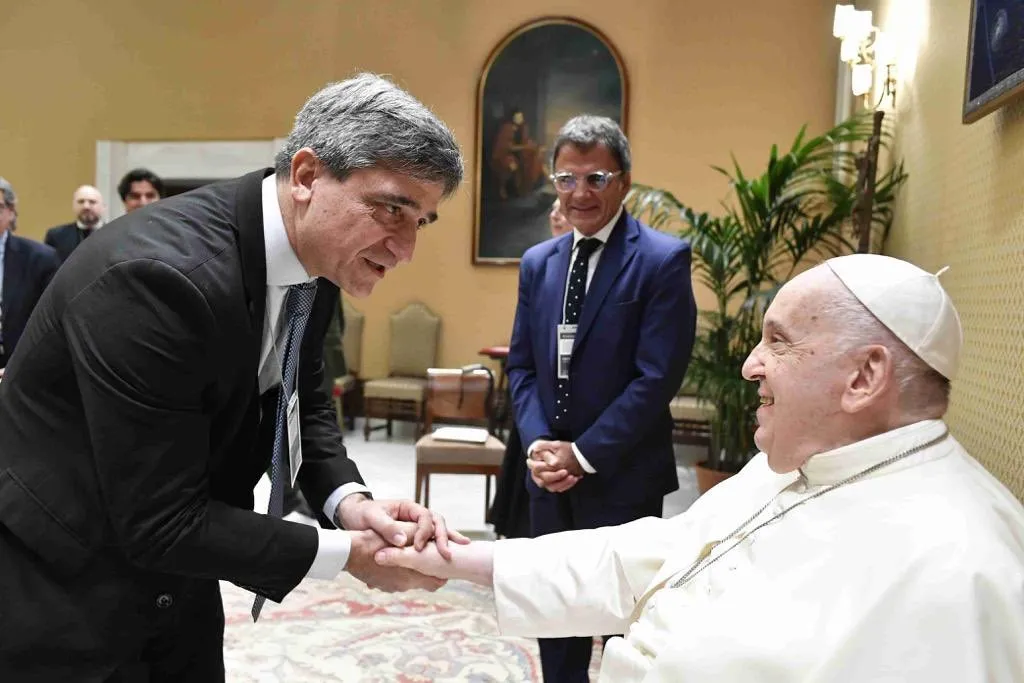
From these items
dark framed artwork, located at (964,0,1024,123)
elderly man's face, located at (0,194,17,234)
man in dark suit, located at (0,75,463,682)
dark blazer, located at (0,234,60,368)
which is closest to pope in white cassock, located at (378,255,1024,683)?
man in dark suit, located at (0,75,463,682)

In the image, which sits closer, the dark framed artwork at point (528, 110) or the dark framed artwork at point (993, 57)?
the dark framed artwork at point (993, 57)

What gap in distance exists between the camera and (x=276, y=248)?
137 centimetres

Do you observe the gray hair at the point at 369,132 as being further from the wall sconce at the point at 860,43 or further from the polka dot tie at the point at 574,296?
the wall sconce at the point at 860,43

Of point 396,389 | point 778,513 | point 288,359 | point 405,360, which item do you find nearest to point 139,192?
point 396,389

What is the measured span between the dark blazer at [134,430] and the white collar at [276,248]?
36mm

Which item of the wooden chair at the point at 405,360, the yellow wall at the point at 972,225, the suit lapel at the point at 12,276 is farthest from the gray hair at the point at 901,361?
the wooden chair at the point at 405,360

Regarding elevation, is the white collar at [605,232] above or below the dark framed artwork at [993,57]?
below

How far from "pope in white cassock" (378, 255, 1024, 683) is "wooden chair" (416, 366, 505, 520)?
2.81 meters

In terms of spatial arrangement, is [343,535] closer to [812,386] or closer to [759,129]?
[812,386]

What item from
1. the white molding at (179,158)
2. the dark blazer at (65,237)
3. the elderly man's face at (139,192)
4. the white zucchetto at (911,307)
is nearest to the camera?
the white zucchetto at (911,307)

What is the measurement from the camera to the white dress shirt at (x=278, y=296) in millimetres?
1372

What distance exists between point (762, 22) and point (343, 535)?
263 inches

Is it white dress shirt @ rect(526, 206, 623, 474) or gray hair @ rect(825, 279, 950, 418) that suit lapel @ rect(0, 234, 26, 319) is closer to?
white dress shirt @ rect(526, 206, 623, 474)

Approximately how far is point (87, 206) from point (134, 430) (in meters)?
5.13
